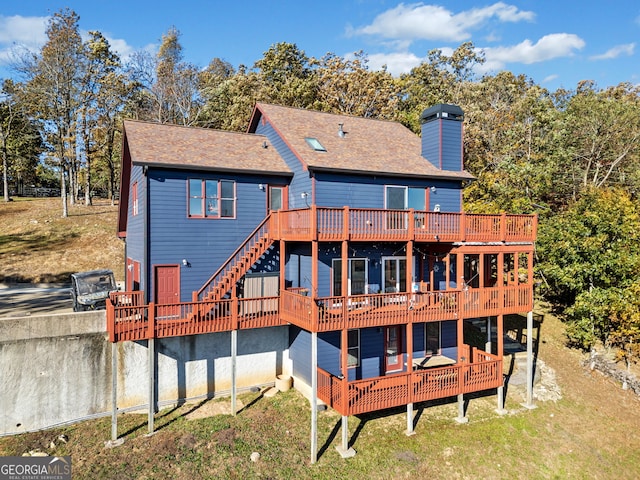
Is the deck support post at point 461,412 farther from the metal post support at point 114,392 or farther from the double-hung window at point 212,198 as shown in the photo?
the metal post support at point 114,392

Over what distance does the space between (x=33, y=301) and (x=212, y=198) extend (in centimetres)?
1307

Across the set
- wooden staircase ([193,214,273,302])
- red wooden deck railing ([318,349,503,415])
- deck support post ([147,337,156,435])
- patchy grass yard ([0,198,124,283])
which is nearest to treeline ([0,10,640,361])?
patchy grass yard ([0,198,124,283])

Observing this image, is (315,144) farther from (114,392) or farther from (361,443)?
(114,392)

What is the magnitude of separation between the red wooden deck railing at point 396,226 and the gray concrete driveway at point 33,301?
41.7 ft

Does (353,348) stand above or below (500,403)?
above

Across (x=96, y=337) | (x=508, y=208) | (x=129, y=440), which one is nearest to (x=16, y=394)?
(x=96, y=337)

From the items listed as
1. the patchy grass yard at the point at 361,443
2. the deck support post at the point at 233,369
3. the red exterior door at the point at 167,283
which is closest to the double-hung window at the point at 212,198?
the red exterior door at the point at 167,283

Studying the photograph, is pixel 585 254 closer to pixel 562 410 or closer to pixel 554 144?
pixel 562 410

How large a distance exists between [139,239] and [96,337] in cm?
446

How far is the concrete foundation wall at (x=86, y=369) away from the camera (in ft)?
44.9

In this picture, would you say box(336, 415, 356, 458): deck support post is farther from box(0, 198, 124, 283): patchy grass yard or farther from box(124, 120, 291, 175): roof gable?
box(0, 198, 124, 283): patchy grass yard

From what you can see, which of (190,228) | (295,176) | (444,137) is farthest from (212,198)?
(444,137)

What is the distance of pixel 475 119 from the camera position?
122 feet

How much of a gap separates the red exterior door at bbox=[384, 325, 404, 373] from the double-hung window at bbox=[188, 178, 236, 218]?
8392mm
